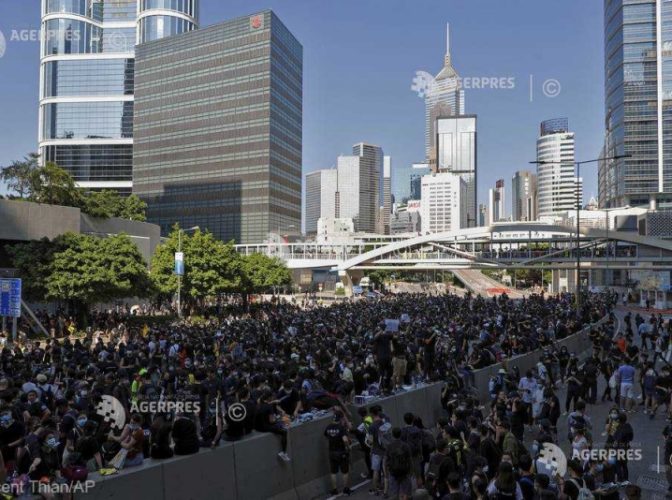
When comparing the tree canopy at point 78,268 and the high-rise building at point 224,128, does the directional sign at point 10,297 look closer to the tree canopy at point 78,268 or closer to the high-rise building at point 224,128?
the tree canopy at point 78,268

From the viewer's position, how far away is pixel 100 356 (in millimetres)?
16375

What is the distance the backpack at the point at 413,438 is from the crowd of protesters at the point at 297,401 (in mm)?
24

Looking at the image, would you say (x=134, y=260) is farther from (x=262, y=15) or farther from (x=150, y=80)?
(x=150, y=80)

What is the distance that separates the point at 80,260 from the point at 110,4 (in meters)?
128

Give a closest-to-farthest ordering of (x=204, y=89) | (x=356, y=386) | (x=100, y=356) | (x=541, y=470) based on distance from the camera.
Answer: (x=541, y=470) → (x=356, y=386) → (x=100, y=356) → (x=204, y=89)

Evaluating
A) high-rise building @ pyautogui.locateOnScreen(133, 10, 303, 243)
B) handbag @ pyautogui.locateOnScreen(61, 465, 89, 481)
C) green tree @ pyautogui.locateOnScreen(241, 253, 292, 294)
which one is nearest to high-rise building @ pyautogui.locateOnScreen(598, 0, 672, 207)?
high-rise building @ pyautogui.locateOnScreen(133, 10, 303, 243)

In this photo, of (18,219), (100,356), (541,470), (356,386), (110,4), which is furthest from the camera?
(110,4)

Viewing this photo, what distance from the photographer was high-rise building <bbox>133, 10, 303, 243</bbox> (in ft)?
357

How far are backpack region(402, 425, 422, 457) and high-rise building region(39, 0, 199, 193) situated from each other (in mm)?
123620

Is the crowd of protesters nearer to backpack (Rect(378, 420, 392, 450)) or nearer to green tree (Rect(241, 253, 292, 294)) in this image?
backpack (Rect(378, 420, 392, 450))

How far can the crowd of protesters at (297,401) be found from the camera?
7.85 meters

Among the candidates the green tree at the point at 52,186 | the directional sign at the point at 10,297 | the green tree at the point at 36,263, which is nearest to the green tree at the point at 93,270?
the green tree at the point at 36,263

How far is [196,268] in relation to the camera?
140 feet

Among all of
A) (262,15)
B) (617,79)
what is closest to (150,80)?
(262,15)
